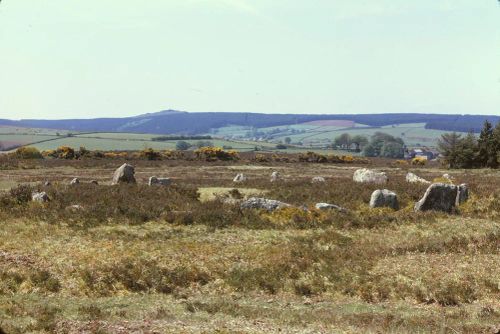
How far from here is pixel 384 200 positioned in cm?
3862

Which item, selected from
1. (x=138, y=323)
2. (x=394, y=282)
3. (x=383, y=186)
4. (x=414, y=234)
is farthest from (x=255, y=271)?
(x=383, y=186)

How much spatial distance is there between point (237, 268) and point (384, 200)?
19.0 metres

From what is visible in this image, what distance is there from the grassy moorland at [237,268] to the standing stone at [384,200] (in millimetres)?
1257

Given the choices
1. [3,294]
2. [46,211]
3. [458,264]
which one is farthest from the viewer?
[46,211]

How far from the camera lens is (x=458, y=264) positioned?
24094 mm

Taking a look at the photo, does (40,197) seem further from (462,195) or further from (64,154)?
(64,154)

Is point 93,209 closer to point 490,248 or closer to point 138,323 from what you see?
point 138,323

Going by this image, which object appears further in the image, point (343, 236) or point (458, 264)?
point (343, 236)

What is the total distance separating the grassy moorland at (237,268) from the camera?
16.8 meters

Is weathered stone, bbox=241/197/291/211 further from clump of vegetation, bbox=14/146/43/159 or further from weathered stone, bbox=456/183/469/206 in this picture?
clump of vegetation, bbox=14/146/43/159

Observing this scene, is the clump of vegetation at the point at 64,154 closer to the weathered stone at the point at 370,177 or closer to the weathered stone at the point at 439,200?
the weathered stone at the point at 370,177

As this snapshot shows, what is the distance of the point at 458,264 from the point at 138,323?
1650 cm

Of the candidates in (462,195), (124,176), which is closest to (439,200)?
(462,195)

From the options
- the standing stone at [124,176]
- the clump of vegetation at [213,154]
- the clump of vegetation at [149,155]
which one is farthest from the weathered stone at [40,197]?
the clump of vegetation at [213,154]
